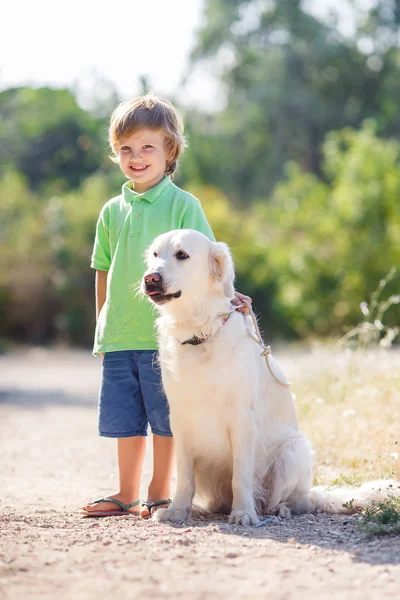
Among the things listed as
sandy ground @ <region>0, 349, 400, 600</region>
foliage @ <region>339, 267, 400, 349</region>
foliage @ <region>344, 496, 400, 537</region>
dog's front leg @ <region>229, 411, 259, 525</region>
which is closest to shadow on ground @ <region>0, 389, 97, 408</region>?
foliage @ <region>339, 267, 400, 349</region>

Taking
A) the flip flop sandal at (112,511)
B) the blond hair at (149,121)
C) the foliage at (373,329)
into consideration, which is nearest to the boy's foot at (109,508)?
the flip flop sandal at (112,511)

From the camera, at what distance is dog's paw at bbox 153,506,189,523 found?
12.7 ft

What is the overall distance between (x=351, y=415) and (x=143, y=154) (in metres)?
2.72

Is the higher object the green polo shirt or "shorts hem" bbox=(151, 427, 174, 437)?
the green polo shirt

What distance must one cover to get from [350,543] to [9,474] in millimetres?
3046

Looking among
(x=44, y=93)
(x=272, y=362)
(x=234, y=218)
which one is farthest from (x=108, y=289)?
(x=44, y=93)

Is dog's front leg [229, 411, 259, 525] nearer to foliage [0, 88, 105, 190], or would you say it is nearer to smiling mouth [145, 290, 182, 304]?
smiling mouth [145, 290, 182, 304]

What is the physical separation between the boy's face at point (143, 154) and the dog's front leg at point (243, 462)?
148 cm

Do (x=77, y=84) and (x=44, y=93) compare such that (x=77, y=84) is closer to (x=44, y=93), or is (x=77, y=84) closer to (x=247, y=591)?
(x=44, y=93)

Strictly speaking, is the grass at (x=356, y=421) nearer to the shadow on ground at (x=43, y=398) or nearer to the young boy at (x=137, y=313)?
the young boy at (x=137, y=313)

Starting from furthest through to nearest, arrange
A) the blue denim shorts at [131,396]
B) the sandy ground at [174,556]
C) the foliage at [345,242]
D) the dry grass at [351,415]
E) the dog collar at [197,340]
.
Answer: the foliage at [345,242]
the dry grass at [351,415]
the blue denim shorts at [131,396]
the dog collar at [197,340]
the sandy ground at [174,556]

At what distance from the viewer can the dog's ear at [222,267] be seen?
382cm

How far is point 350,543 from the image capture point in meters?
3.35

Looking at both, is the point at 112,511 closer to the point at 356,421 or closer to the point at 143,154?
the point at 143,154
